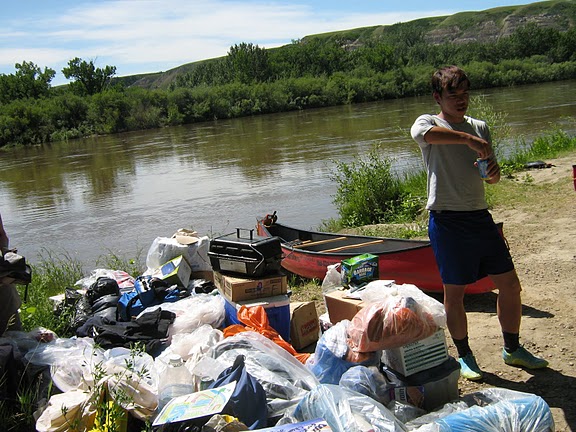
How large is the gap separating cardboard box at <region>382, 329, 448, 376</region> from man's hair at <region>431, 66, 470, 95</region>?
1.44 meters

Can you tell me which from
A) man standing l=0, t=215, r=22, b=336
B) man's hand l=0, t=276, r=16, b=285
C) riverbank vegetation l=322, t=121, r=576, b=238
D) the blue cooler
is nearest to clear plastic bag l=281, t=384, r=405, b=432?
the blue cooler

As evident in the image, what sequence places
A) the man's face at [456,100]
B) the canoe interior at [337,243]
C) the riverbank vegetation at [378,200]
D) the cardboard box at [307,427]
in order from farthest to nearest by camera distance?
the riverbank vegetation at [378,200] → the canoe interior at [337,243] → the man's face at [456,100] → the cardboard box at [307,427]

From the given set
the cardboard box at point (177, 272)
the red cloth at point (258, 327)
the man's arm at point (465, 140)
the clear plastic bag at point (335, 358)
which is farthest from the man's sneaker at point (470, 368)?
the cardboard box at point (177, 272)

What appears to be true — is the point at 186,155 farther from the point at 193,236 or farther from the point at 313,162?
the point at 193,236

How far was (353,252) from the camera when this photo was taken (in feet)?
22.9

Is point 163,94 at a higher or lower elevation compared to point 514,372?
higher

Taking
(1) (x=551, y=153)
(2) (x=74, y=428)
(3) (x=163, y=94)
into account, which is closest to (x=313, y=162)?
(1) (x=551, y=153)

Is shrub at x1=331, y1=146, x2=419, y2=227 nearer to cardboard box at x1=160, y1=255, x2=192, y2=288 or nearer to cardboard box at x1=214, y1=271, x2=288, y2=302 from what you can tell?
cardboard box at x1=160, y1=255, x2=192, y2=288

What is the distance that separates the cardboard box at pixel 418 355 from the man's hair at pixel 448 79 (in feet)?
4.74

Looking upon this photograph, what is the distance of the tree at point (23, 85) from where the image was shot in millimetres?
80562

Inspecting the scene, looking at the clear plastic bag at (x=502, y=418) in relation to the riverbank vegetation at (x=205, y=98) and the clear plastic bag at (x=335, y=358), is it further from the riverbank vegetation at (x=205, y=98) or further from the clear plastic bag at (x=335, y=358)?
the riverbank vegetation at (x=205, y=98)

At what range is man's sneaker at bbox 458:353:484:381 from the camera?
4.00m

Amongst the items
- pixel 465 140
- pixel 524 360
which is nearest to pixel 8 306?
pixel 465 140

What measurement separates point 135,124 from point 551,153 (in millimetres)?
49209
